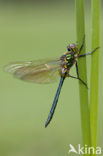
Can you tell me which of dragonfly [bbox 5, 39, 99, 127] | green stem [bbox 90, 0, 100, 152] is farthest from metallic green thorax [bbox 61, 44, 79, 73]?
green stem [bbox 90, 0, 100, 152]

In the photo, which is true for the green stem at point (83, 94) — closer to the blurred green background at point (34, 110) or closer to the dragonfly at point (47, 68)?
the dragonfly at point (47, 68)

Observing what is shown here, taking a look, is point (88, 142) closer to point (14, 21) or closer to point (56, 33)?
point (56, 33)

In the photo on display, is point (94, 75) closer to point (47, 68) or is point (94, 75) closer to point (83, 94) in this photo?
point (83, 94)

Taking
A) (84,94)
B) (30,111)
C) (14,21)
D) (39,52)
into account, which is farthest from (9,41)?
(84,94)

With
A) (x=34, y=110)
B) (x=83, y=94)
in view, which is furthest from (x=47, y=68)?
(x=34, y=110)

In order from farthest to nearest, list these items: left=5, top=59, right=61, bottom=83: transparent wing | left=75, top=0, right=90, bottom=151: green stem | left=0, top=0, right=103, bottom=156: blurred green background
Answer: left=0, top=0, right=103, bottom=156: blurred green background < left=5, top=59, right=61, bottom=83: transparent wing < left=75, top=0, right=90, bottom=151: green stem

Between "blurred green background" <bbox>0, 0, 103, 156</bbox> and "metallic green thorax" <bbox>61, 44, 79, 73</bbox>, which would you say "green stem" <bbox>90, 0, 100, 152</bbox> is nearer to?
"metallic green thorax" <bbox>61, 44, 79, 73</bbox>

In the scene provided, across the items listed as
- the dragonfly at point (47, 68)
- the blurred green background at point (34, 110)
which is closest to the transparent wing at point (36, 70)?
the dragonfly at point (47, 68)
